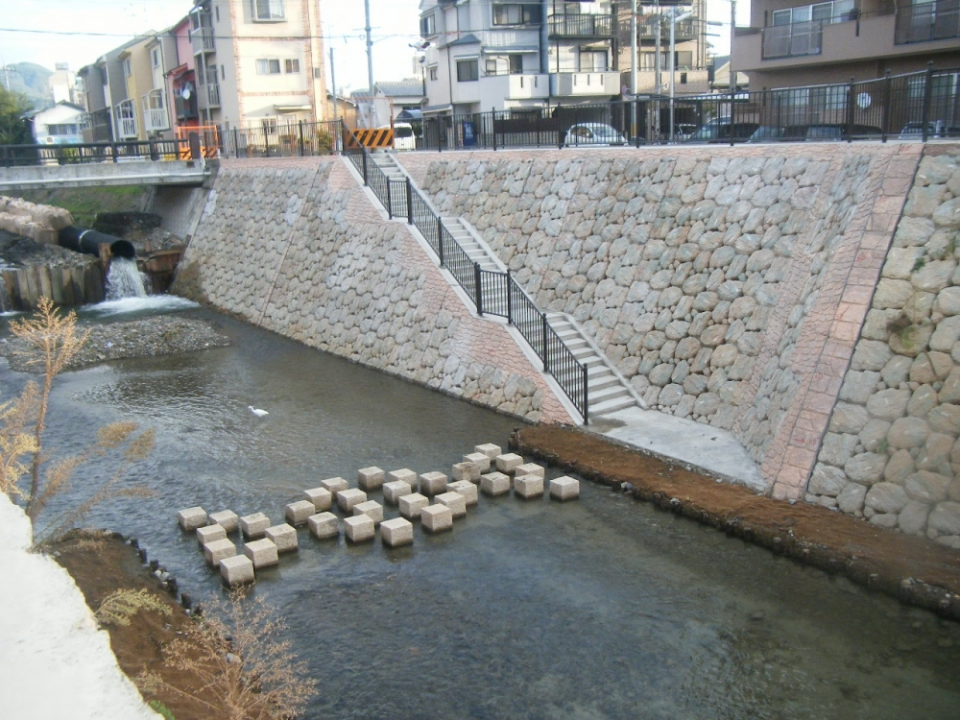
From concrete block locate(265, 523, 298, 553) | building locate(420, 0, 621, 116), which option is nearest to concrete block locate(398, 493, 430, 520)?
concrete block locate(265, 523, 298, 553)

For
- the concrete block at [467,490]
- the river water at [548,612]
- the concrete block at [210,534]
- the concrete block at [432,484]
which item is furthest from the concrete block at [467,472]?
the concrete block at [210,534]

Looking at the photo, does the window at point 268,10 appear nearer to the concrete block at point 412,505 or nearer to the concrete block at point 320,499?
the concrete block at point 320,499

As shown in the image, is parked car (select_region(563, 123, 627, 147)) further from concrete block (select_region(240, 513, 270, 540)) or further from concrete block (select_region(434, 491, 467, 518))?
concrete block (select_region(240, 513, 270, 540))

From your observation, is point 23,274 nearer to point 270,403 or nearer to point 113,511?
point 270,403

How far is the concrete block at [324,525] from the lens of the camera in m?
11.5

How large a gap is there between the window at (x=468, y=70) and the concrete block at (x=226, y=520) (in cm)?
3652

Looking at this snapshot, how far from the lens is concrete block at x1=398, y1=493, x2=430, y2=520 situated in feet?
39.3

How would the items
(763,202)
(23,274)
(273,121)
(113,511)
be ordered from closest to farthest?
(113,511) < (763,202) < (23,274) < (273,121)

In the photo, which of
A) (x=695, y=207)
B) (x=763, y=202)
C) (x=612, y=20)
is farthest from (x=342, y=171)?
(x=612, y=20)

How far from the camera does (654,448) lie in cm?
1366

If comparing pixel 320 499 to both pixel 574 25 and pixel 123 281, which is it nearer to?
pixel 123 281

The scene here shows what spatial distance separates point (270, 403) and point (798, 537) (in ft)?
37.1

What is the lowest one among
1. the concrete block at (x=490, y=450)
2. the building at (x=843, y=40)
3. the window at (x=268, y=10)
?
the concrete block at (x=490, y=450)

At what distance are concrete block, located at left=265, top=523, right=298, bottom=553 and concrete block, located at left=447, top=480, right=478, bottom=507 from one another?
101 inches
